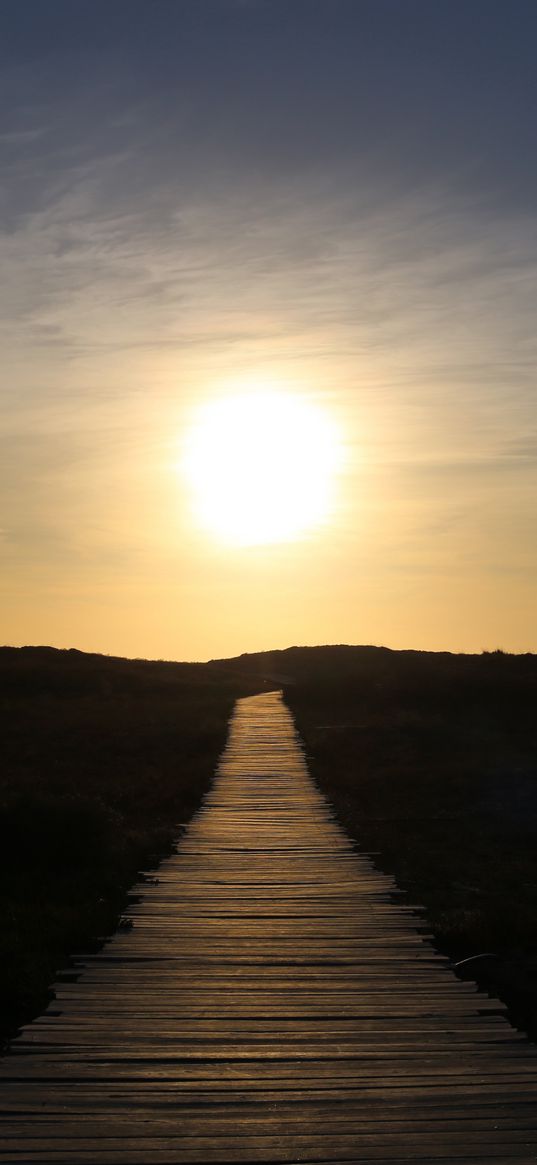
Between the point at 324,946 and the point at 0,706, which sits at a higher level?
the point at 0,706

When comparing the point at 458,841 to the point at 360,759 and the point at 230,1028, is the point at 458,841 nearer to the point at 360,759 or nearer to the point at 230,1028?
the point at 360,759

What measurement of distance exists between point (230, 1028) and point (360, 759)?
2203 cm

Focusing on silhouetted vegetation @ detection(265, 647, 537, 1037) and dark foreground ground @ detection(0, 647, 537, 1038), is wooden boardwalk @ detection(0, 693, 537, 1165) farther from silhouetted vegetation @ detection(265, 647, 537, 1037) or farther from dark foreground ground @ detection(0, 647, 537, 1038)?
silhouetted vegetation @ detection(265, 647, 537, 1037)

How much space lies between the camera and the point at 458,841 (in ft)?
65.2

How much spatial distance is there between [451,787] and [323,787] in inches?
151

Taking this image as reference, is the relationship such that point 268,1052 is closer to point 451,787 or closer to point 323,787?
point 323,787

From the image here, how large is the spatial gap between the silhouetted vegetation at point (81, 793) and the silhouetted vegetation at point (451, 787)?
3.58m

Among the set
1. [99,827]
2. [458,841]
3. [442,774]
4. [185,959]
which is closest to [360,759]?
[442,774]

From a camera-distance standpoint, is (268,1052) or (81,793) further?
(81,793)

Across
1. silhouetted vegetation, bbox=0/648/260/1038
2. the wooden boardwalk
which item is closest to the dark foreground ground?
silhouetted vegetation, bbox=0/648/260/1038

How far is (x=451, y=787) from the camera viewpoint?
2609cm

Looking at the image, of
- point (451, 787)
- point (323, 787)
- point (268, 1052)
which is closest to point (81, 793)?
point (323, 787)

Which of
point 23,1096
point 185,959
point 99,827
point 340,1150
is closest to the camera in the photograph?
point 340,1150

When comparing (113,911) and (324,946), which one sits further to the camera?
(113,911)
